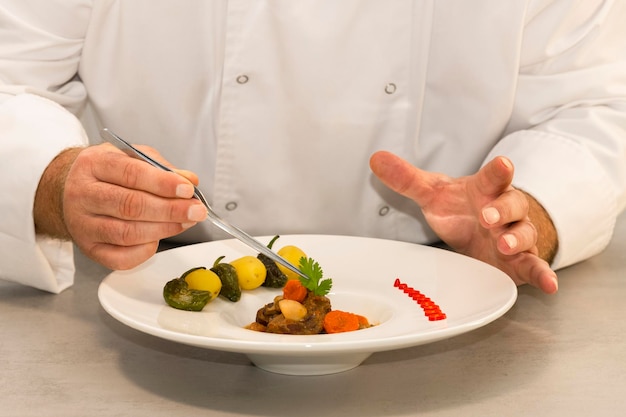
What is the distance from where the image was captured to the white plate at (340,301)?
36.2 inches

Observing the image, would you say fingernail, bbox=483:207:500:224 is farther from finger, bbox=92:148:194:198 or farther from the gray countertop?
finger, bbox=92:148:194:198

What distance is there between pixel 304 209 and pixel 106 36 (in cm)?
49

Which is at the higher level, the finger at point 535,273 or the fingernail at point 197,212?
the fingernail at point 197,212

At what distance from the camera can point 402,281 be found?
1232 millimetres

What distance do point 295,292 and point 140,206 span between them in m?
0.22

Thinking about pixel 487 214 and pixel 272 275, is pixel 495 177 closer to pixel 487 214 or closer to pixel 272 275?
pixel 487 214

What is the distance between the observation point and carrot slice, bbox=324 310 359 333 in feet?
3.43

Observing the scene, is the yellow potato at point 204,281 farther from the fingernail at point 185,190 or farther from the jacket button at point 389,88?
the jacket button at point 389,88

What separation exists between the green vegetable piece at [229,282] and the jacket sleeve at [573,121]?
1.84 feet

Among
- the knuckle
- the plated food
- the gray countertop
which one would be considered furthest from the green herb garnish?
the knuckle

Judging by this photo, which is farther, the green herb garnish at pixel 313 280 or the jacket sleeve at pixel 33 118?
the jacket sleeve at pixel 33 118

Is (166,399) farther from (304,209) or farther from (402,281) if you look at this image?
(304,209)

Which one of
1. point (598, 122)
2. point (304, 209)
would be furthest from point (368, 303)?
point (598, 122)

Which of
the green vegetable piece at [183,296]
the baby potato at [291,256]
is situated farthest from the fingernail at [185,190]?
the baby potato at [291,256]
